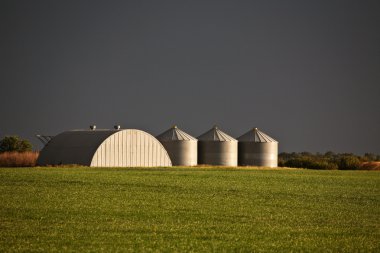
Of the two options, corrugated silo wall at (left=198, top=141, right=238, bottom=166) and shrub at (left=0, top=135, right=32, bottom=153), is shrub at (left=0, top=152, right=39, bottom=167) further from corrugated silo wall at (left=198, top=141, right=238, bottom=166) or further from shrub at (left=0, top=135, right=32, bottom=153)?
corrugated silo wall at (left=198, top=141, right=238, bottom=166)

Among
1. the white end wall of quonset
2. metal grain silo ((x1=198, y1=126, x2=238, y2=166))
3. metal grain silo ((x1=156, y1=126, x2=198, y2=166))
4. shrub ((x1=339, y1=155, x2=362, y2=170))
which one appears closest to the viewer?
the white end wall of quonset

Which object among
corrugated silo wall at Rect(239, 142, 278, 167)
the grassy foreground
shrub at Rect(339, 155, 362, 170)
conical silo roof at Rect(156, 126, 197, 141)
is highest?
conical silo roof at Rect(156, 126, 197, 141)

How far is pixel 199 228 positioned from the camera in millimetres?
19312

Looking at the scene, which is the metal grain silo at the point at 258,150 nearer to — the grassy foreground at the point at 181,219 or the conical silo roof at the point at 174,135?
the conical silo roof at the point at 174,135

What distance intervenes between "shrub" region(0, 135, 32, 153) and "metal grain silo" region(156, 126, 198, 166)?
16341 mm

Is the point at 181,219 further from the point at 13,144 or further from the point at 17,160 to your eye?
the point at 13,144

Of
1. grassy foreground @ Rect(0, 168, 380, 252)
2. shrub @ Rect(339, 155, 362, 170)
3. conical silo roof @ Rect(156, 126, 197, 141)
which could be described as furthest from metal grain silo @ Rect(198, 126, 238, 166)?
grassy foreground @ Rect(0, 168, 380, 252)

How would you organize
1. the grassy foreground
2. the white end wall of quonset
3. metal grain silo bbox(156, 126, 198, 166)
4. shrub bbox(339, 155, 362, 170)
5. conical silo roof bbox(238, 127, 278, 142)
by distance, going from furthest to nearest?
shrub bbox(339, 155, 362, 170), conical silo roof bbox(238, 127, 278, 142), metal grain silo bbox(156, 126, 198, 166), the white end wall of quonset, the grassy foreground

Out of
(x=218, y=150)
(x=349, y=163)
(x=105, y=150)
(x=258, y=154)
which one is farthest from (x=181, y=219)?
(x=349, y=163)

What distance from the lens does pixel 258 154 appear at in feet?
Answer: 248

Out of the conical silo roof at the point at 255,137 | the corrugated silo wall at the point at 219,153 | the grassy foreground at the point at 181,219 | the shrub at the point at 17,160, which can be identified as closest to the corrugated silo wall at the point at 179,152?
the corrugated silo wall at the point at 219,153

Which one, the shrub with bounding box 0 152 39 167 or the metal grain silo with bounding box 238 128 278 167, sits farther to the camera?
the metal grain silo with bounding box 238 128 278 167

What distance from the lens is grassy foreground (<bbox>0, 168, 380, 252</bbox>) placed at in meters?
16.7

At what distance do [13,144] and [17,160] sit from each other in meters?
15.0
